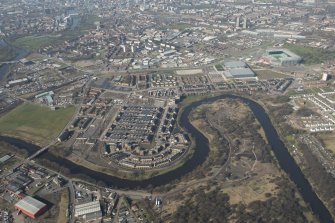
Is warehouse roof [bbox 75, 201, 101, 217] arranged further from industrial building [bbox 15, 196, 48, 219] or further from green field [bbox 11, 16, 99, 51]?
green field [bbox 11, 16, 99, 51]

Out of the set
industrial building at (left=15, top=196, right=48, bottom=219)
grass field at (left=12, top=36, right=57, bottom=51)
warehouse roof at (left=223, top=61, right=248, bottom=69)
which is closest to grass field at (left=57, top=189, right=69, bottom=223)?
industrial building at (left=15, top=196, right=48, bottom=219)

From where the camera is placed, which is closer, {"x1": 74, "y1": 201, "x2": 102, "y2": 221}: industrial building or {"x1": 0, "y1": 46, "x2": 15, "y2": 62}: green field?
{"x1": 74, "y1": 201, "x2": 102, "y2": 221}: industrial building

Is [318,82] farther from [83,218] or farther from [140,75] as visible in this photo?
[83,218]

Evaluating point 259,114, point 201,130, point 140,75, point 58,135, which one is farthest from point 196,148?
point 140,75

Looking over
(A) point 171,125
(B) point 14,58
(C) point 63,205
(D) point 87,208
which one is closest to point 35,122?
(A) point 171,125

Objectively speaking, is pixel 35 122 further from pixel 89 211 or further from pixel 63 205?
pixel 89 211

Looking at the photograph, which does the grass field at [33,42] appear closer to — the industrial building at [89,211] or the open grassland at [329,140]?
the industrial building at [89,211]
